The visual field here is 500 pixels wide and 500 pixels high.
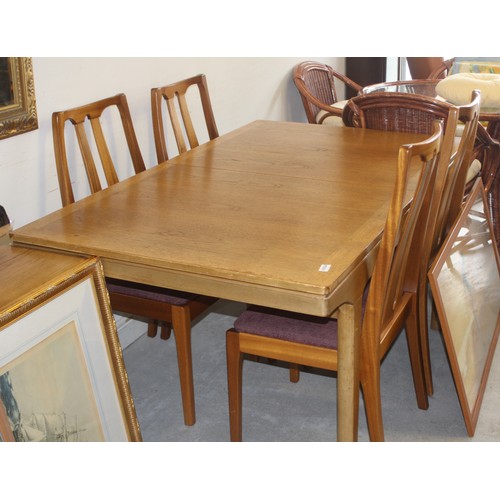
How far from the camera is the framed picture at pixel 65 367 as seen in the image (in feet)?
5.75

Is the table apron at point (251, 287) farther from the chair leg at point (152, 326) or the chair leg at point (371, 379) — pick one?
the chair leg at point (152, 326)

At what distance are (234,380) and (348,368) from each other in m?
0.40

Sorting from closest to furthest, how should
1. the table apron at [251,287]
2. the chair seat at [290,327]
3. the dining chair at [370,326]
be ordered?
the table apron at [251,287], the dining chair at [370,326], the chair seat at [290,327]

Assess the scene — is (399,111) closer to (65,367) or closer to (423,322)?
(423,322)

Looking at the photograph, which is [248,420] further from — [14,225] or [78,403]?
[14,225]

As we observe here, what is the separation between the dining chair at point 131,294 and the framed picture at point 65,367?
36 cm

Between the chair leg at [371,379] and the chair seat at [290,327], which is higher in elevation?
the chair seat at [290,327]

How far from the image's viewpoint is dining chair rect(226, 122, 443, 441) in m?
1.95

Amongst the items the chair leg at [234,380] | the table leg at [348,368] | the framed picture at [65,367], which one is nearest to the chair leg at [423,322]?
the table leg at [348,368]

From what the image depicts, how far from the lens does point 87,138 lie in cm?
271

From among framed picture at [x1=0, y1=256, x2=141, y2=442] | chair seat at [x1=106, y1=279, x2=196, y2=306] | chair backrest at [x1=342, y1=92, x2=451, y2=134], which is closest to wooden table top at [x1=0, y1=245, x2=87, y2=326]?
framed picture at [x1=0, y1=256, x2=141, y2=442]

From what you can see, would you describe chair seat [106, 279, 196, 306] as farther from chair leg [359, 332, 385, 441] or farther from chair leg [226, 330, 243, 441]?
chair leg [359, 332, 385, 441]

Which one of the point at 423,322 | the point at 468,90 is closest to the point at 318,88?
the point at 468,90
